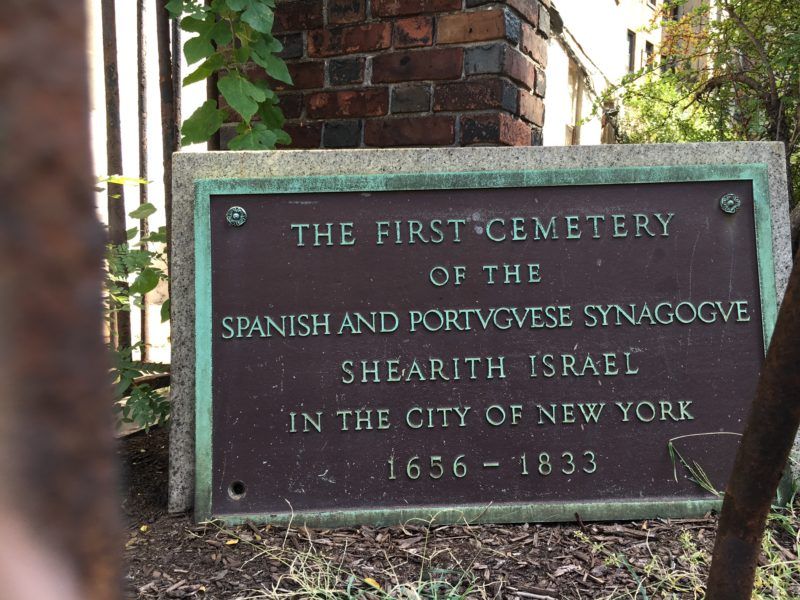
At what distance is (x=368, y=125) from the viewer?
3150 millimetres

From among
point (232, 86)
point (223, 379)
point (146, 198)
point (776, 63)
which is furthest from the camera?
point (776, 63)

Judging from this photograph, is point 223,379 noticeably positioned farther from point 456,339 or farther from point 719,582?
point 719,582

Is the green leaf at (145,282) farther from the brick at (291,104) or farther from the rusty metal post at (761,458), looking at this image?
the rusty metal post at (761,458)

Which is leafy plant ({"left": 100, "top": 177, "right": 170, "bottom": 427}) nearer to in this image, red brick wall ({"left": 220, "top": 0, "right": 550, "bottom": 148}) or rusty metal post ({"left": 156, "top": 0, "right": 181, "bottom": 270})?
rusty metal post ({"left": 156, "top": 0, "right": 181, "bottom": 270})

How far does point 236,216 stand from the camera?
2.38 metres

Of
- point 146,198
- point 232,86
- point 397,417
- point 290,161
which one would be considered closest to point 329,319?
point 397,417

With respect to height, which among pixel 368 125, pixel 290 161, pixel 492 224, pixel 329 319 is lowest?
pixel 329 319

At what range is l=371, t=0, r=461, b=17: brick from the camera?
2984 mm

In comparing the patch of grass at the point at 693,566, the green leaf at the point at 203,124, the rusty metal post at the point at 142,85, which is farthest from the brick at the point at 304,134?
the patch of grass at the point at 693,566

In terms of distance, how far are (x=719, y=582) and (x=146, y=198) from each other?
396 cm

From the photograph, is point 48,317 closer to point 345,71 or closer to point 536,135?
point 345,71

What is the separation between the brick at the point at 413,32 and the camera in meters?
3.01

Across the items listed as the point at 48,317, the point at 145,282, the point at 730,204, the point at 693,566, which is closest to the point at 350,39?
the point at 145,282

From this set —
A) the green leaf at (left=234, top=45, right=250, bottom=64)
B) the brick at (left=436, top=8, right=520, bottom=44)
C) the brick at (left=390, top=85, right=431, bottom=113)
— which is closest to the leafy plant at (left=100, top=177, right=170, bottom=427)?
the green leaf at (left=234, top=45, right=250, bottom=64)
